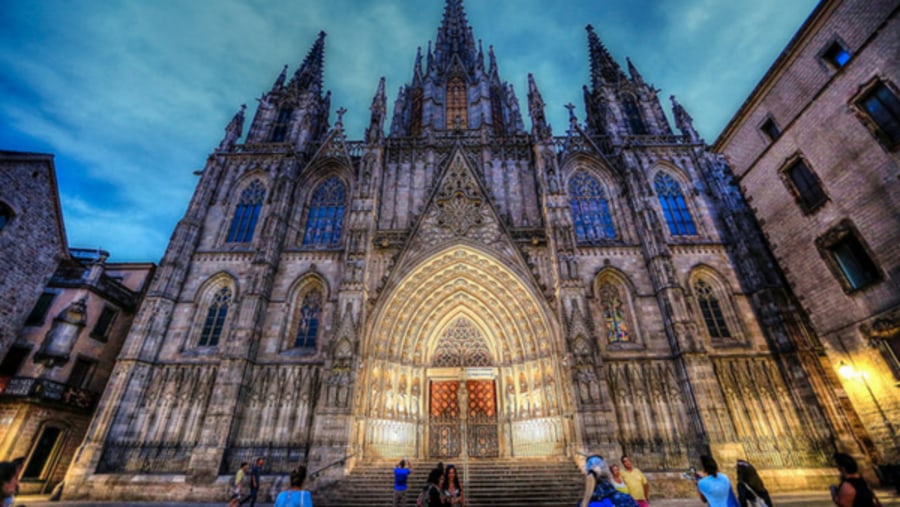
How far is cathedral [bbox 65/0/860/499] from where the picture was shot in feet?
40.0

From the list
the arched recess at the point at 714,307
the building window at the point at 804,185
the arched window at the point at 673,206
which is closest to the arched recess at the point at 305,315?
the arched recess at the point at 714,307

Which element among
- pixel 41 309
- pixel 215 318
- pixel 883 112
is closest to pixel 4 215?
pixel 41 309

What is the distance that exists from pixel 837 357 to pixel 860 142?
663 cm

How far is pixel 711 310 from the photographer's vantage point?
48.7 feet

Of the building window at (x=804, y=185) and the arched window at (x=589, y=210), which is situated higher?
the arched window at (x=589, y=210)

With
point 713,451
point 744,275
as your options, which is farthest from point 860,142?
point 713,451

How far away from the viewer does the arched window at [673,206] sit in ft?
55.5

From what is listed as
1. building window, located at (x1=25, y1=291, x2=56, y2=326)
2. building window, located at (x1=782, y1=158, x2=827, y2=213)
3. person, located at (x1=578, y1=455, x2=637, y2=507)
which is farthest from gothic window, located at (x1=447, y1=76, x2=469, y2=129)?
person, located at (x1=578, y1=455, x2=637, y2=507)

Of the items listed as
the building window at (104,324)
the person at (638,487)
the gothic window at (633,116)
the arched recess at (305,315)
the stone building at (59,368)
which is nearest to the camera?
the person at (638,487)

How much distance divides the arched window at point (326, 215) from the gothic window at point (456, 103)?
7926mm

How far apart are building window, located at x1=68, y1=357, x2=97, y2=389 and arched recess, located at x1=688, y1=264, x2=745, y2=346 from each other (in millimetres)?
25248

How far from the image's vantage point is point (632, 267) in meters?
15.6

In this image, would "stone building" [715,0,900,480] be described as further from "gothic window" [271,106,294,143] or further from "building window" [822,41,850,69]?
"gothic window" [271,106,294,143]

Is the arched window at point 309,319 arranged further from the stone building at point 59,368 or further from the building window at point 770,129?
the building window at point 770,129
